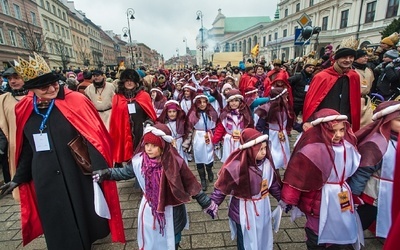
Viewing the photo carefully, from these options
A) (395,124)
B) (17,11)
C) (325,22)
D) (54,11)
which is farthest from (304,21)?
(54,11)

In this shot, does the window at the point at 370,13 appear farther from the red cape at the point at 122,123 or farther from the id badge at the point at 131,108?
the id badge at the point at 131,108

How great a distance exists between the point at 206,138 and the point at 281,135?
4.70ft

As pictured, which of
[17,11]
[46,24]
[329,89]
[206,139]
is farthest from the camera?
[46,24]

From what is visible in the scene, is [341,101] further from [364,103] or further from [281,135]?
[281,135]

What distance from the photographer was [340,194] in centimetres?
214

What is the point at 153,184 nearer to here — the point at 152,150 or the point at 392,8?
the point at 152,150

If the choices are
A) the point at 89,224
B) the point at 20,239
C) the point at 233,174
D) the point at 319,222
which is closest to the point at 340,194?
the point at 319,222

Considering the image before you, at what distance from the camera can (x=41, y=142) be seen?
2.31 meters

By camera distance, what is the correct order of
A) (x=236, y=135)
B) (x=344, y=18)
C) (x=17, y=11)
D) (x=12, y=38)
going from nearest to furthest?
(x=236, y=135)
(x=12, y=38)
(x=17, y=11)
(x=344, y=18)

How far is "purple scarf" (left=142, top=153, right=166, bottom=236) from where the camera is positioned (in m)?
2.20

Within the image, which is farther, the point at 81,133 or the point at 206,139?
the point at 206,139

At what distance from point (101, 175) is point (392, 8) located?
3596 centimetres

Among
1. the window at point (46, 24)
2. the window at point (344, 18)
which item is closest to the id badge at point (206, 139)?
the window at point (344, 18)

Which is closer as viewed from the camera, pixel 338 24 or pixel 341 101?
pixel 341 101
